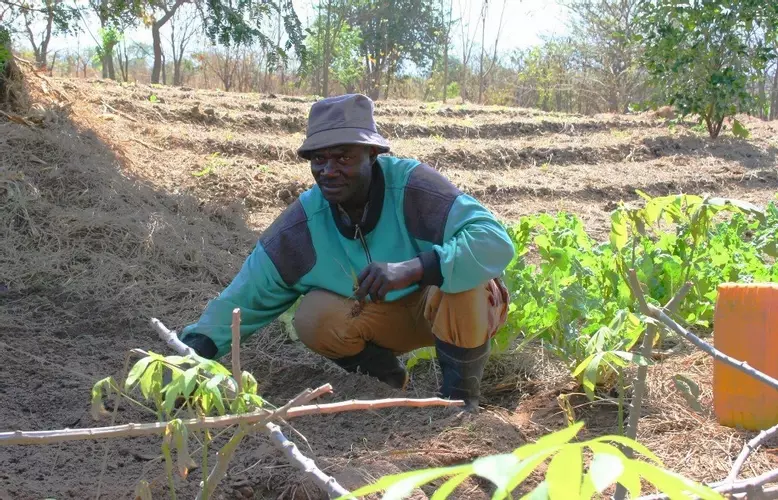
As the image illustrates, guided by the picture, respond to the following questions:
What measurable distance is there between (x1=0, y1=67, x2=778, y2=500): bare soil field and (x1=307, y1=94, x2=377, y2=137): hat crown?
954 millimetres

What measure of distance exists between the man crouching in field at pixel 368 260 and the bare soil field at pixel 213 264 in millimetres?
238

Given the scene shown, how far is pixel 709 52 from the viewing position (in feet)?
39.9

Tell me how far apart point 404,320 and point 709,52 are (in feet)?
35.9

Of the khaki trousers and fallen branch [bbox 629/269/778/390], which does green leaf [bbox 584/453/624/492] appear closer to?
fallen branch [bbox 629/269/778/390]

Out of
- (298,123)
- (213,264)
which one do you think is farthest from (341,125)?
(298,123)

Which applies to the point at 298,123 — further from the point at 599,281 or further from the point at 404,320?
the point at 404,320

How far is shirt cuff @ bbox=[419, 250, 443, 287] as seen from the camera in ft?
8.02

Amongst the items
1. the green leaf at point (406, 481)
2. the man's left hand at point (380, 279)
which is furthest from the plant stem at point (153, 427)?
the man's left hand at point (380, 279)

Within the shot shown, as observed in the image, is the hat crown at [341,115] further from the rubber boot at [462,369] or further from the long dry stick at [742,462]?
the long dry stick at [742,462]

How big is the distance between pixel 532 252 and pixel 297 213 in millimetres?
3438

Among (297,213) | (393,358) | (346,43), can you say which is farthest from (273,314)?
(346,43)

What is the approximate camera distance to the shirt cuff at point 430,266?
96.2 inches

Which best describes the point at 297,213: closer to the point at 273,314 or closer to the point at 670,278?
the point at 273,314

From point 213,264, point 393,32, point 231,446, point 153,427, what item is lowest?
point 213,264
